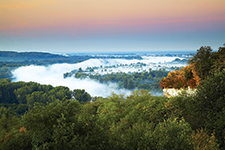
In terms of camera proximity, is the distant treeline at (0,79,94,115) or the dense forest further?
the distant treeline at (0,79,94,115)

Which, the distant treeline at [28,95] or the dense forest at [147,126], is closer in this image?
the dense forest at [147,126]

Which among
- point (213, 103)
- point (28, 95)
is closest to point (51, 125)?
point (213, 103)

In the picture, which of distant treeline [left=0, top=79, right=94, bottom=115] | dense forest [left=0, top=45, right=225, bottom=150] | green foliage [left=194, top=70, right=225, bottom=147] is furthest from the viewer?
distant treeline [left=0, top=79, right=94, bottom=115]

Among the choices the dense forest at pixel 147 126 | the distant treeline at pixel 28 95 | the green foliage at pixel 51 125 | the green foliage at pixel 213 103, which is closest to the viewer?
the green foliage at pixel 51 125

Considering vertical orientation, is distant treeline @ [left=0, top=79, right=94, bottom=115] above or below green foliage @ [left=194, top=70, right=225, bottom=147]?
below

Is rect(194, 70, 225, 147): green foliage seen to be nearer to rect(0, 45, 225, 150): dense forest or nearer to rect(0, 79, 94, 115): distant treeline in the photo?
rect(0, 45, 225, 150): dense forest

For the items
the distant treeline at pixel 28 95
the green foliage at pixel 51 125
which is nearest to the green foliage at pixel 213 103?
the green foliage at pixel 51 125

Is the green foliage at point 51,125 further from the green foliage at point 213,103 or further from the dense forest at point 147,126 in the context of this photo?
the green foliage at point 213,103

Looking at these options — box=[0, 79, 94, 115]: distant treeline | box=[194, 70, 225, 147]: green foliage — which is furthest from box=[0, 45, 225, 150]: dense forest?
box=[0, 79, 94, 115]: distant treeline

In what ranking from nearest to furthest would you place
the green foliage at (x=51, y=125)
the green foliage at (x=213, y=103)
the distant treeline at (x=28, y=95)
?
1. the green foliage at (x=51, y=125)
2. the green foliage at (x=213, y=103)
3. the distant treeline at (x=28, y=95)

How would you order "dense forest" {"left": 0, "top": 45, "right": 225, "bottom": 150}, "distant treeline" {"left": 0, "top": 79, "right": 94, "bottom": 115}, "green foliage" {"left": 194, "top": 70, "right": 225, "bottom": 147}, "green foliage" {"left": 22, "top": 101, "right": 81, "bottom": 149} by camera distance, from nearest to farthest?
"green foliage" {"left": 22, "top": 101, "right": 81, "bottom": 149} → "dense forest" {"left": 0, "top": 45, "right": 225, "bottom": 150} → "green foliage" {"left": 194, "top": 70, "right": 225, "bottom": 147} → "distant treeline" {"left": 0, "top": 79, "right": 94, "bottom": 115}

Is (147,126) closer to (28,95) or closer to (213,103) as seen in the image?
(213,103)
